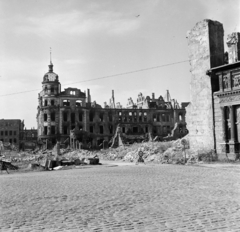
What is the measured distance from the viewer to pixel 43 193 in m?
9.91

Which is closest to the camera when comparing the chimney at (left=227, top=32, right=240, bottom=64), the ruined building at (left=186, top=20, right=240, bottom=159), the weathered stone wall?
the ruined building at (left=186, top=20, right=240, bottom=159)

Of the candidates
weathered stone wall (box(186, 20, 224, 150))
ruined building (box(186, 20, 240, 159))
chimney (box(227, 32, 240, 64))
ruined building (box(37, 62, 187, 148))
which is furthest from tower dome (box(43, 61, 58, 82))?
chimney (box(227, 32, 240, 64))

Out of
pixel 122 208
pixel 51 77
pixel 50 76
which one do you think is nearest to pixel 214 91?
pixel 122 208

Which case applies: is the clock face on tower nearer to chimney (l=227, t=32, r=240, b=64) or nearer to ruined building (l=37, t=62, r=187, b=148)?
ruined building (l=37, t=62, r=187, b=148)

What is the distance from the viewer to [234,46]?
2547cm

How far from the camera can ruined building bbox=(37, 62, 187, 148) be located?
62.6 m

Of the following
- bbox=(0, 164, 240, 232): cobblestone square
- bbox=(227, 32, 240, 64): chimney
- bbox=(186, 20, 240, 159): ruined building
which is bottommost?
bbox=(0, 164, 240, 232): cobblestone square

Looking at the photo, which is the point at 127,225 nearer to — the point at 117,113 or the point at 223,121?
the point at 223,121

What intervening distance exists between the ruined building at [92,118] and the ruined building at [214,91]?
3001 cm

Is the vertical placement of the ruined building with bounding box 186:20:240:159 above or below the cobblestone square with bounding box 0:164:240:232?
above

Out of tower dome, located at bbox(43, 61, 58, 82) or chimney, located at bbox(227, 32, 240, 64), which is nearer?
chimney, located at bbox(227, 32, 240, 64)

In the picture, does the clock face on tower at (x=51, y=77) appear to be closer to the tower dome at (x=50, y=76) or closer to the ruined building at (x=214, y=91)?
the tower dome at (x=50, y=76)

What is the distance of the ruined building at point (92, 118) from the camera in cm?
6259

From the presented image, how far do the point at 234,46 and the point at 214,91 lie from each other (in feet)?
15.1
